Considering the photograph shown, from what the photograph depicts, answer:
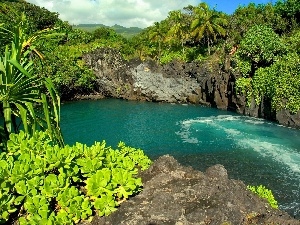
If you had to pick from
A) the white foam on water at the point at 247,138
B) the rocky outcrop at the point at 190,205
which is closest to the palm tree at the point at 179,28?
the white foam on water at the point at 247,138

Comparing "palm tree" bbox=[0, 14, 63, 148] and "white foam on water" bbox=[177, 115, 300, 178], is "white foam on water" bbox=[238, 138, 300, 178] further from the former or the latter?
"palm tree" bbox=[0, 14, 63, 148]

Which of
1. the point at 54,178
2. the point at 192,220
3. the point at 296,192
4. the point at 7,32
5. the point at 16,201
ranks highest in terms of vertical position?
the point at 7,32

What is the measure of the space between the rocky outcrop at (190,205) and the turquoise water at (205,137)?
1184 cm

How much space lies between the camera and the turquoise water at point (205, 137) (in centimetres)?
2120

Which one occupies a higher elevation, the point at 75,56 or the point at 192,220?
the point at 75,56

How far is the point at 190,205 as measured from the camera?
17.3 feet

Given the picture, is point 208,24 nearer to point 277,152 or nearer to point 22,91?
point 277,152

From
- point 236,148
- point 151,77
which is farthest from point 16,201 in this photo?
point 151,77

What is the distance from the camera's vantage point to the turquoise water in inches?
835

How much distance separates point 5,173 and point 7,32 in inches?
136

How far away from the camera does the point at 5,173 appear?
4449 mm

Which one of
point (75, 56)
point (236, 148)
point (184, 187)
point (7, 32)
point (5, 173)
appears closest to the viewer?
point (5, 173)

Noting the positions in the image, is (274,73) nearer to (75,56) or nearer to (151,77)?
(151,77)

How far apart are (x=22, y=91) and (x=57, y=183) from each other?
232 centimetres
